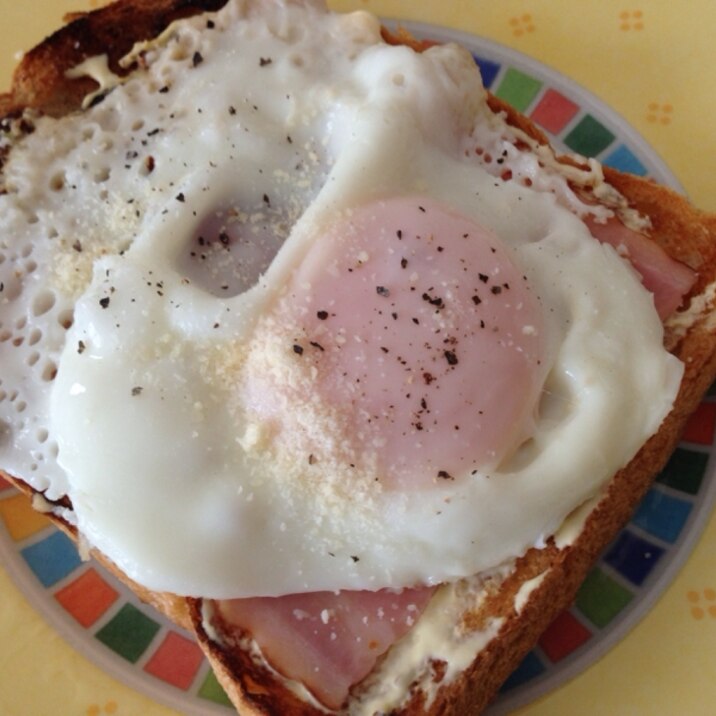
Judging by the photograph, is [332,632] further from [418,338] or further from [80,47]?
[80,47]

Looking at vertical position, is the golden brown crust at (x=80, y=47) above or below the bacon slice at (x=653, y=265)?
below

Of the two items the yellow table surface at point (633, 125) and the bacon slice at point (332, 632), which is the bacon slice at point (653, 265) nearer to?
the yellow table surface at point (633, 125)

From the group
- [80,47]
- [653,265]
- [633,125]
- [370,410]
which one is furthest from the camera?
[633,125]

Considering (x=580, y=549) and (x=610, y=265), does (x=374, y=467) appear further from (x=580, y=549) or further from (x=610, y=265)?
(x=610, y=265)

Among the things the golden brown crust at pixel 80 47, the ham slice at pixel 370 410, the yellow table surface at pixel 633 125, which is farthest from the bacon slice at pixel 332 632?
the golden brown crust at pixel 80 47

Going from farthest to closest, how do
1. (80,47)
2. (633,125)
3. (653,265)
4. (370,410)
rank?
(633,125) < (80,47) < (653,265) < (370,410)

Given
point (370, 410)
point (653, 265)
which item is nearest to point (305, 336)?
point (370, 410)

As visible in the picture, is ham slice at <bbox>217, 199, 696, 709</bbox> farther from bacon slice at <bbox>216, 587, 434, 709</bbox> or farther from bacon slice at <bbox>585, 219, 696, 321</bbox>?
bacon slice at <bbox>585, 219, 696, 321</bbox>
